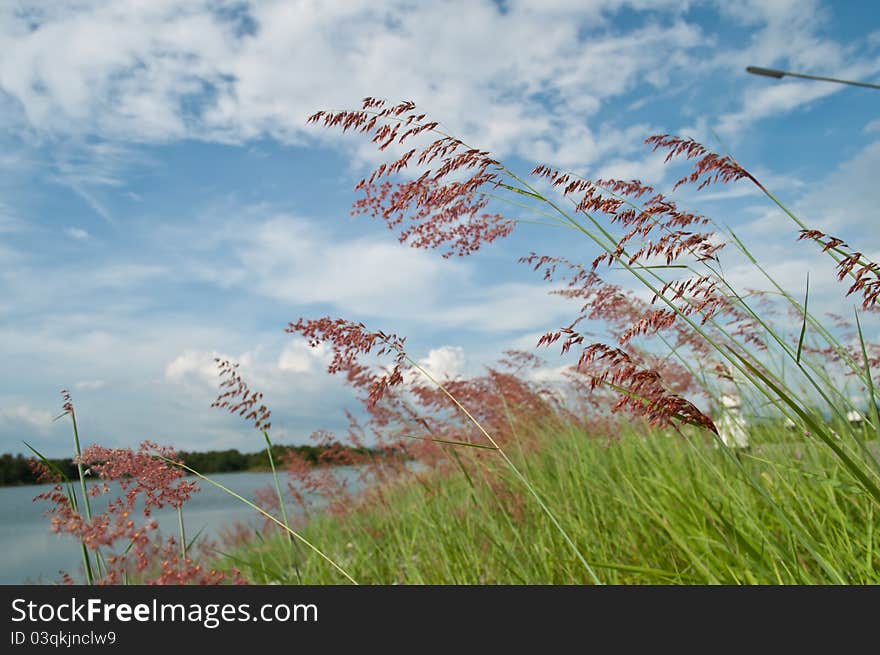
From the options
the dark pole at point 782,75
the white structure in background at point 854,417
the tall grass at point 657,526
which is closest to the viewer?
the dark pole at point 782,75

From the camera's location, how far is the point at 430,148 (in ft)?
6.64

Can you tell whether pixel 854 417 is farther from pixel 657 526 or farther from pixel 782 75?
pixel 782 75

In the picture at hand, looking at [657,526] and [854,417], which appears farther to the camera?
[854,417]

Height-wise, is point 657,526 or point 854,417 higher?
point 854,417

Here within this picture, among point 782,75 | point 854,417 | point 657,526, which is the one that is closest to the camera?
point 782,75

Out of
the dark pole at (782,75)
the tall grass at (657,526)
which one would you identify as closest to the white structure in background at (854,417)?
the tall grass at (657,526)

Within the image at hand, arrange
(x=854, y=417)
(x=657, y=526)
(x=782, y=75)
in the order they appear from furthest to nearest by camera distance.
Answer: (x=854, y=417)
(x=657, y=526)
(x=782, y=75)

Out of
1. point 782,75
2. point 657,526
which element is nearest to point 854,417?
point 657,526

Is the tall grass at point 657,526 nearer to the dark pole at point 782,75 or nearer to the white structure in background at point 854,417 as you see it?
the white structure in background at point 854,417

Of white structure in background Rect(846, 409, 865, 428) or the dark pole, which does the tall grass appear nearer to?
white structure in background Rect(846, 409, 865, 428)
